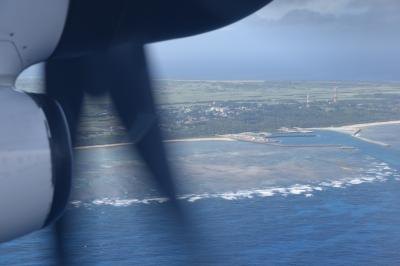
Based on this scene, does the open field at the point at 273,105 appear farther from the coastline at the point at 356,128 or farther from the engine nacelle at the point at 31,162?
the engine nacelle at the point at 31,162

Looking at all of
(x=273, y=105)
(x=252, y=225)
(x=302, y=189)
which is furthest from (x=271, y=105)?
(x=252, y=225)

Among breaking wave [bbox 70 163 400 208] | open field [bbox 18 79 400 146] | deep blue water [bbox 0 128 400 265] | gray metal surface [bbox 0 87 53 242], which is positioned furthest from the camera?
open field [bbox 18 79 400 146]

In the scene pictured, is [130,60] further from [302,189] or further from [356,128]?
[356,128]

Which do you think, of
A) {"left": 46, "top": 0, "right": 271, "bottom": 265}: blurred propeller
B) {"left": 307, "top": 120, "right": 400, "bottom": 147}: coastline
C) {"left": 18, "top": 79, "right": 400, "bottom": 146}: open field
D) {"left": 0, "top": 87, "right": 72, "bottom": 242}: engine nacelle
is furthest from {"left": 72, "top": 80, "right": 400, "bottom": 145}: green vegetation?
{"left": 0, "top": 87, "right": 72, "bottom": 242}: engine nacelle

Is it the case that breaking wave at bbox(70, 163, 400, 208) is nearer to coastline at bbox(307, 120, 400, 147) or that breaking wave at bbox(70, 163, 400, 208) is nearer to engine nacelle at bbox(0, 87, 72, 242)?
coastline at bbox(307, 120, 400, 147)

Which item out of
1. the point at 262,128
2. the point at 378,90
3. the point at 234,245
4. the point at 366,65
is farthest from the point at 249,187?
the point at 366,65

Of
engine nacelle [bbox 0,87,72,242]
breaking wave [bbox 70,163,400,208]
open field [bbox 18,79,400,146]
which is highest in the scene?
engine nacelle [bbox 0,87,72,242]

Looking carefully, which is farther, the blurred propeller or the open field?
the open field

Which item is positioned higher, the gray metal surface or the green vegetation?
the gray metal surface
